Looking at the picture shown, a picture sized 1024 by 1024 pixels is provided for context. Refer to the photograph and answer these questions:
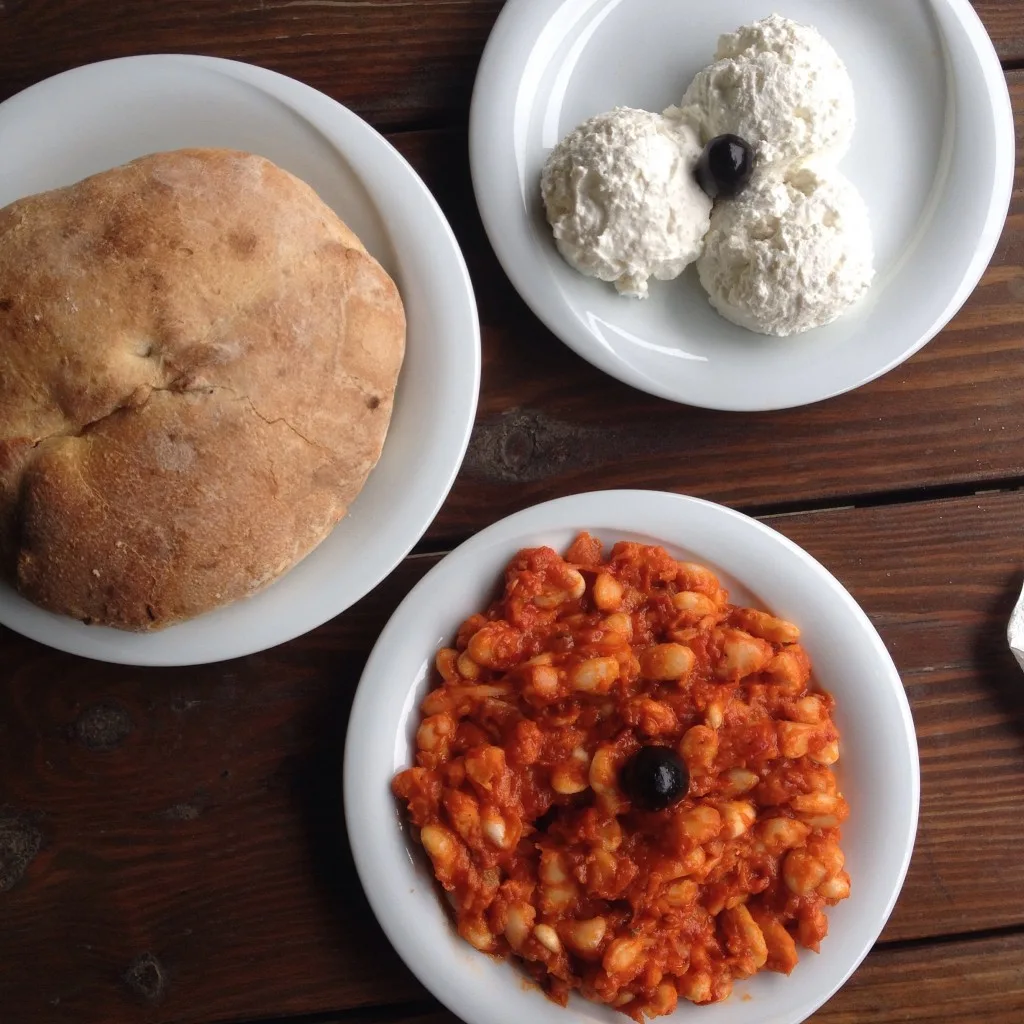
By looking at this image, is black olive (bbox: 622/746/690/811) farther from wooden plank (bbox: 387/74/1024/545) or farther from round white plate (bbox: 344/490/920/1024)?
wooden plank (bbox: 387/74/1024/545)

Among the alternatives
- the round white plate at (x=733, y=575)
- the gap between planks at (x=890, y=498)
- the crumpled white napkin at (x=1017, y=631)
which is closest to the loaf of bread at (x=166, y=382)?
the round white plate at (x=733, y=575)

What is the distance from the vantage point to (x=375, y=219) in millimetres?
1347

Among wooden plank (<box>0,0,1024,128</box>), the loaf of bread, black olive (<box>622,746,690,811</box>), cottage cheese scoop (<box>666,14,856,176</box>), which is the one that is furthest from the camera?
wooden plank (<box>0,0,1024,128</box>)

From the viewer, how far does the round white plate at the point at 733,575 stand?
1.37 m

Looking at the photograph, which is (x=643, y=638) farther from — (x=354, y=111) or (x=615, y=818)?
(x=354, y=111)

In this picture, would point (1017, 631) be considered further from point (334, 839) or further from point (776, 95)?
point (334, 839)

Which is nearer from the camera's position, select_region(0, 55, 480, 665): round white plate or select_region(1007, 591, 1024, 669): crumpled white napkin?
select_region(0, 55, 480, 665): round white plate

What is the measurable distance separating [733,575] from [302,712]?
28.3 inches

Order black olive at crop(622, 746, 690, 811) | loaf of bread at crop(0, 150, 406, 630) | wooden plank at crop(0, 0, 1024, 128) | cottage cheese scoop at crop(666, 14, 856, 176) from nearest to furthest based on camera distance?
loaf of bread at crop(0, 150, 406, 630), black olive at crop(622, 746, 690, 811), cottage cheese scoop at crop(666, 14, 856, 176), wooden plank at crop(0, 0, 1024, 128)

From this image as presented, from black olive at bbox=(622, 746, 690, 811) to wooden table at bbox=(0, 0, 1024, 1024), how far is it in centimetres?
46

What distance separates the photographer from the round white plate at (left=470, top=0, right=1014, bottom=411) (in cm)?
140

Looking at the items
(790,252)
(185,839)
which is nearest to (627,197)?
(790,252)

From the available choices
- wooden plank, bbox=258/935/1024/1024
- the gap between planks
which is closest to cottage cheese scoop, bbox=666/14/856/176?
the gap between planks

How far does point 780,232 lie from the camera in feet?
4.43
